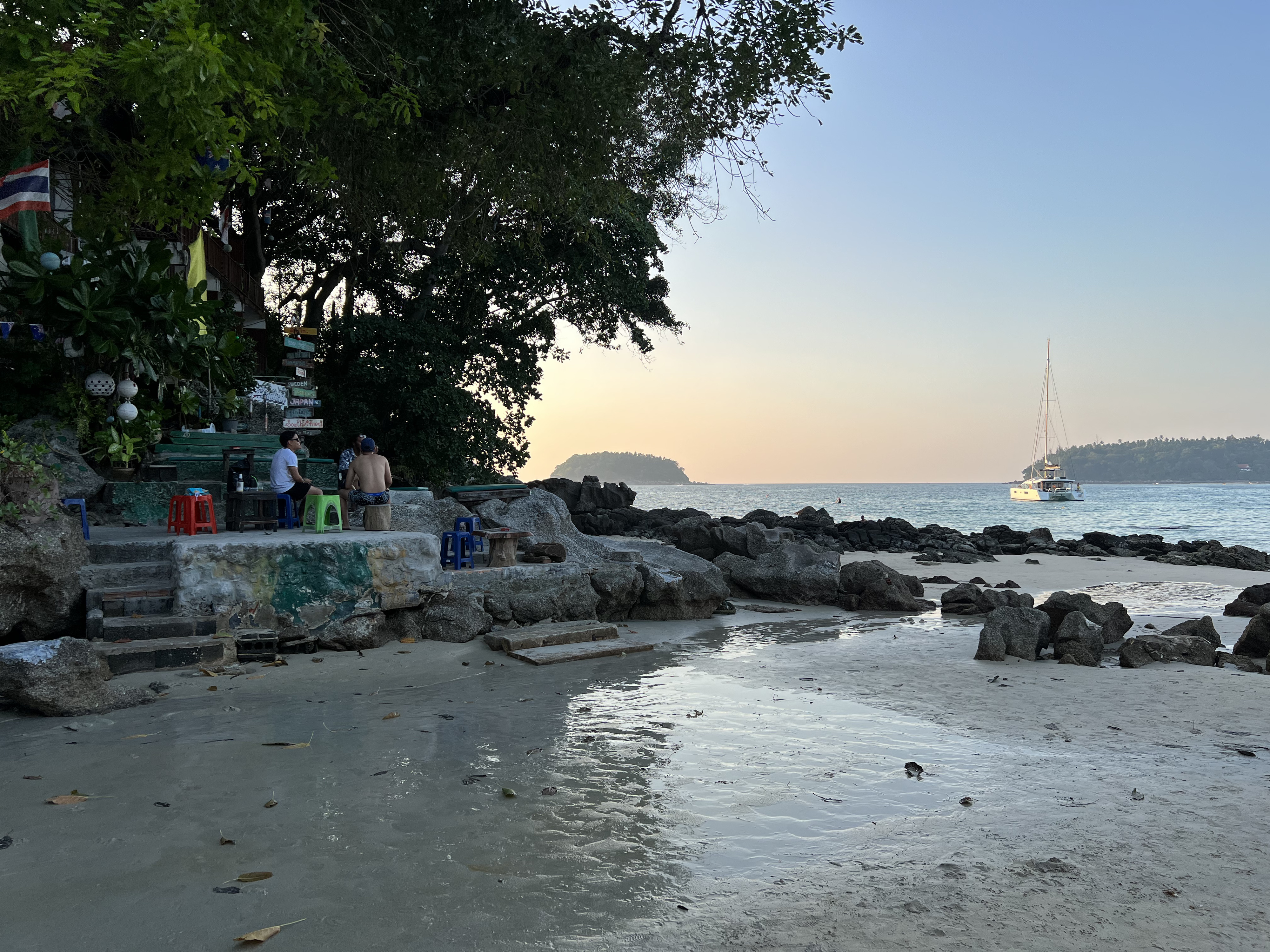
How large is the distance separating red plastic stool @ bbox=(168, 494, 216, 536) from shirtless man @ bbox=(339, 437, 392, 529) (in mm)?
1427

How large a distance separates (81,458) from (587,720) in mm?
9705

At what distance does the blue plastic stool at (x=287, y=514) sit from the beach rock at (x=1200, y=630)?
33.8 ft

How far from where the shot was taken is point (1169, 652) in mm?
8328

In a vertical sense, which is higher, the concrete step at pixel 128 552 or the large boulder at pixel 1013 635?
the concrete step at pixel 128 552

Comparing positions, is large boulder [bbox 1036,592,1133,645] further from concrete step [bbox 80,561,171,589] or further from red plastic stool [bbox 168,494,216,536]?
red plastic stool [bbox 168,494,216,536]

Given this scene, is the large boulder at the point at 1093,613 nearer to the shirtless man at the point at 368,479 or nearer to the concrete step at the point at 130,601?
the shirtless man at the point at 368,479

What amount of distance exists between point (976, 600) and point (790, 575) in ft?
8.84

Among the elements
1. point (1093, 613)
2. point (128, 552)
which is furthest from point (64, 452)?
point (1093, 613)

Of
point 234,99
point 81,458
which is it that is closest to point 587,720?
point 234,99

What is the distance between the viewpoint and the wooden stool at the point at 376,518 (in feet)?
32.8

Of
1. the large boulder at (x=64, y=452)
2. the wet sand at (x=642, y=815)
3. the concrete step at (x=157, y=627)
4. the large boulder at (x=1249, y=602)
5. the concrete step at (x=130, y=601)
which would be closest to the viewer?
the wet sand at (x=642, y=815)

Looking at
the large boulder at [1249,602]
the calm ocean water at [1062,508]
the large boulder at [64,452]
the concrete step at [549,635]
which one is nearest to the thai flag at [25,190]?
the large boulder at [64,452]

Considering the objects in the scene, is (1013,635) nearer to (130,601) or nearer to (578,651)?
(578,651)

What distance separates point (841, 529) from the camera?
93.1 feet
